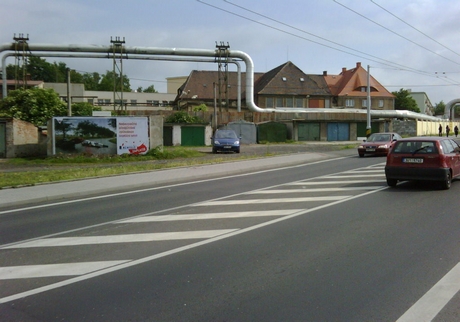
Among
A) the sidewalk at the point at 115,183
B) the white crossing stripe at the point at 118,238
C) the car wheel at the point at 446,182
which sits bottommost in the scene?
the white crossing stripe at the point at 118,238

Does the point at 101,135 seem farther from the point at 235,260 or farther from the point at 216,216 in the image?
the point at 235,260

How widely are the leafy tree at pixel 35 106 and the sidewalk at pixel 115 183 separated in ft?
60.7

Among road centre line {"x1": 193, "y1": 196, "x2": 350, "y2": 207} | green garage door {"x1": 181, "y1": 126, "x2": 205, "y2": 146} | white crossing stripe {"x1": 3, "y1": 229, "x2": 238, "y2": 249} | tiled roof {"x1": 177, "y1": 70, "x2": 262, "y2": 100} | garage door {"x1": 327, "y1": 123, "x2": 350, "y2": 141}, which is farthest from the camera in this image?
tiled roof {"x1": 177, "y1": 70, "x2": 262, "y2": 100}

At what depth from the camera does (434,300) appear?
460 centimetres

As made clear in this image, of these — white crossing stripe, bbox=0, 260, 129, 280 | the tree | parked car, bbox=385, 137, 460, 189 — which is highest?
the tree

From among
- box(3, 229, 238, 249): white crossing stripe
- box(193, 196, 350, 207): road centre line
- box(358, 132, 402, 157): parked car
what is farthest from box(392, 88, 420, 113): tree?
box(3, 229, 238, 249): white crossing stripe

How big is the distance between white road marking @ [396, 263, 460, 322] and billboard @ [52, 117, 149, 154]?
22629mm

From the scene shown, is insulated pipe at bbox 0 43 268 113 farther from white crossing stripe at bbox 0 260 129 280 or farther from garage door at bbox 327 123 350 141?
white crossing stripe at bbox 0 260 129 280

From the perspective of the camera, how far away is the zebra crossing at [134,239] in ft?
18.4

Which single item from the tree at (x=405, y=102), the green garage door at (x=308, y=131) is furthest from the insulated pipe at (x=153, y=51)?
the tree at (x=405, y=102)

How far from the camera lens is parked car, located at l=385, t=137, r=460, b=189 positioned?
39.4 feet

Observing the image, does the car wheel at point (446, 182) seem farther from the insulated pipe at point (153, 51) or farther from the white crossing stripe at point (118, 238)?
the insulated pipe at point (153, 51)

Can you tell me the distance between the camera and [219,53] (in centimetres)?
5041

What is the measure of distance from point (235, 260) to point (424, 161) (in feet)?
26.5
